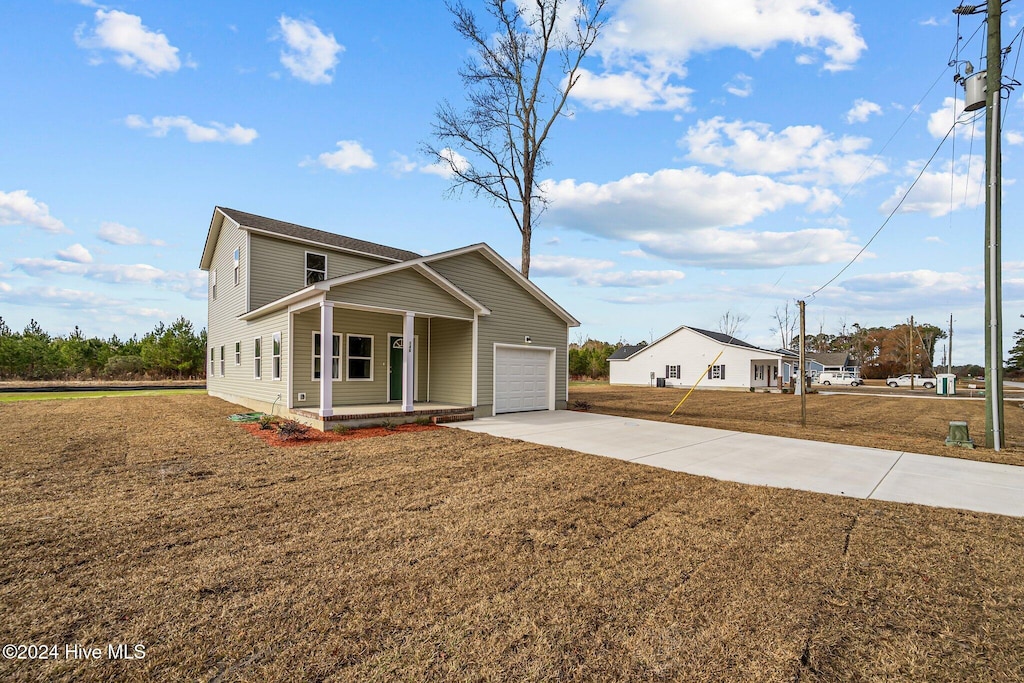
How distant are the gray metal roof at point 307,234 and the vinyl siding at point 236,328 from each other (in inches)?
16.4

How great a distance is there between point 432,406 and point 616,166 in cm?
1126

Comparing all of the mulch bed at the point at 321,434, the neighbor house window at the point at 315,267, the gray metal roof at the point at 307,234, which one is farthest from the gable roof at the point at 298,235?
the mulch bed at the point at 321,434

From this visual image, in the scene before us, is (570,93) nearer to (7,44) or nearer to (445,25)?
(445,25)

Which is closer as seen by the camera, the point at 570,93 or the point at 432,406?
the point at 432,406

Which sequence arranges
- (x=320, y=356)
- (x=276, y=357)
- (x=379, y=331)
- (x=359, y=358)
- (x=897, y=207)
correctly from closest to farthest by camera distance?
(x=897, y=207), (x=320, y=356), (x=276, y=357), (x=359, y=358), (x=379, y=331)

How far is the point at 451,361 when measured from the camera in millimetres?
14133

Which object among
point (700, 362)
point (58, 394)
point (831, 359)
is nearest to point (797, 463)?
point (58, 394)

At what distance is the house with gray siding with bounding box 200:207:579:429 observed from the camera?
38.0ft

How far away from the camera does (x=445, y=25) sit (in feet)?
64.5

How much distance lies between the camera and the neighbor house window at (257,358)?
46.1 feet

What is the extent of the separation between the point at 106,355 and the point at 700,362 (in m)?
44.4

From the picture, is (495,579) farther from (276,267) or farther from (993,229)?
(276,267)

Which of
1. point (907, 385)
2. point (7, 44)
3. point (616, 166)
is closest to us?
point (7, 44)

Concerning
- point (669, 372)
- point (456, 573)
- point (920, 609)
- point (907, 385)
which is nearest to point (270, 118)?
point (456, 573)
